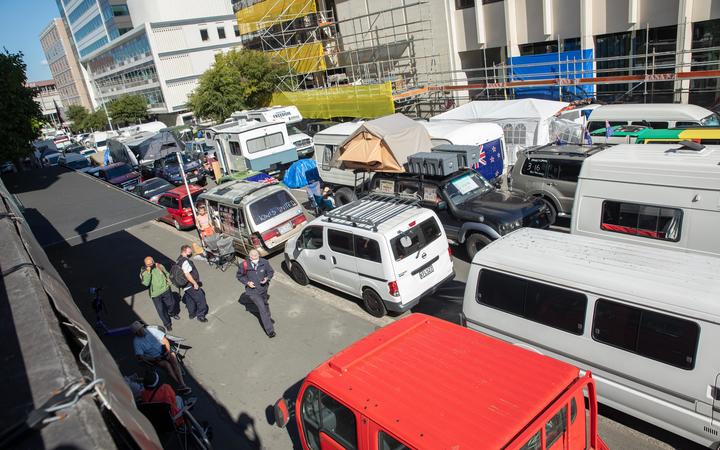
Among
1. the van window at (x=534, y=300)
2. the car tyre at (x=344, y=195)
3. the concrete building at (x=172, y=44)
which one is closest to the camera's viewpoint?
the van window at (x=534, y=300)

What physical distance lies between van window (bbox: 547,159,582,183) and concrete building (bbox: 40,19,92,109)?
96815 millimetres

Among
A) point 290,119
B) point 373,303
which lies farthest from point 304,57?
point 373,303

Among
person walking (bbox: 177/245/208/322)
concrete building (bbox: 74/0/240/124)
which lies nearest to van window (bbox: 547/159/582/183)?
person walking (bbox: 177/245/208/322)

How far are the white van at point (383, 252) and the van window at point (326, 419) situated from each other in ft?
12.2

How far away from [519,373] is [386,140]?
904cm

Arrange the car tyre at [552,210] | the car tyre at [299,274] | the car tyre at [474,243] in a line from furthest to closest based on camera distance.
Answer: the car tyre at [552,210] < the car tyre at [299,274] < the car tyre at [474,243]

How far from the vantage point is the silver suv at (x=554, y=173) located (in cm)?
1112

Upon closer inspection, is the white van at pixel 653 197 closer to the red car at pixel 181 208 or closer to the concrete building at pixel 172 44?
the red car at pixel 181 208

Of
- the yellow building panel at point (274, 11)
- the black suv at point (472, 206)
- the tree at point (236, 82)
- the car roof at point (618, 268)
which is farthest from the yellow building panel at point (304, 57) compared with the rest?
the car roof at point (618, 268)

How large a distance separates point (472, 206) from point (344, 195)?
5.43 metres

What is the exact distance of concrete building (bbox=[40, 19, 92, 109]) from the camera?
91125 millimetres

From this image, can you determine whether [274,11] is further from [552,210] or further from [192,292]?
[192,292]

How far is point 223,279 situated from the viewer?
12219 millimetres

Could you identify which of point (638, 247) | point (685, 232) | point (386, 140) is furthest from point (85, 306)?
point (685, 232)
